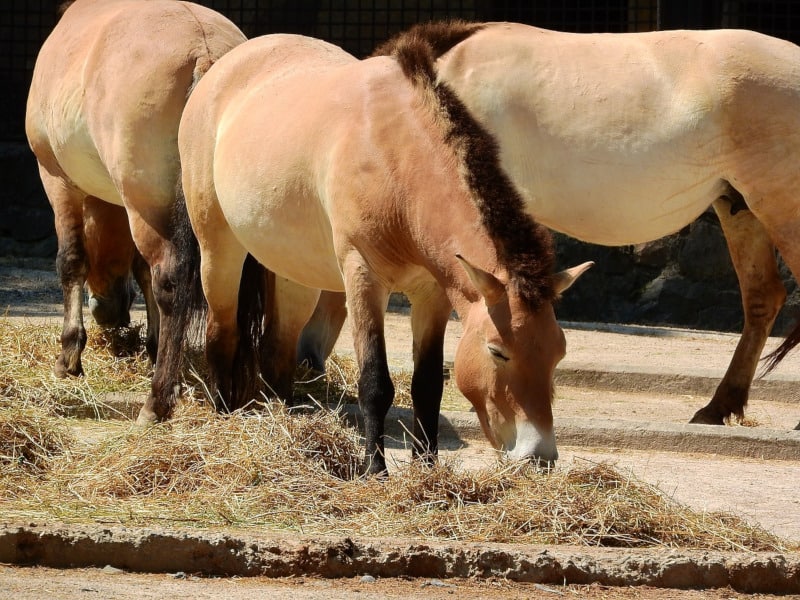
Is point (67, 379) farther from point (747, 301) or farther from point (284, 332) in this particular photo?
point (747, 301)

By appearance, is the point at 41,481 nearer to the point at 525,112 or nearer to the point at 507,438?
the point at 507,438

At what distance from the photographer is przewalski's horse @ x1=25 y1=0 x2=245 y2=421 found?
577 cm

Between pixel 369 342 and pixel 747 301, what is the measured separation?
2551 millimetres

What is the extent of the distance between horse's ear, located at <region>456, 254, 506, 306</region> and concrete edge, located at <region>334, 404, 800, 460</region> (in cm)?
150

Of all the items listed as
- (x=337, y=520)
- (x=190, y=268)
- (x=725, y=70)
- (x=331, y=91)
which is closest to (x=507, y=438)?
(x=337, y=520)

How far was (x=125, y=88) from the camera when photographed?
19.0 feet

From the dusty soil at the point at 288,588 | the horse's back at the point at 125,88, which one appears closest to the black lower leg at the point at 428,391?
the dusty soil at the point at 288,588

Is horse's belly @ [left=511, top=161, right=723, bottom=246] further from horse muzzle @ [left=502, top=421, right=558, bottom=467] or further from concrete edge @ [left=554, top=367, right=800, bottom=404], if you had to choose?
horse muzzle @ [left=502, top=421, right=558, bottom=467]

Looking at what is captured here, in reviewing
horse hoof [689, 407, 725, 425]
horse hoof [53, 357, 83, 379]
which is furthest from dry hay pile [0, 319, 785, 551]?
horse hoof [689, 407, 725, 425]

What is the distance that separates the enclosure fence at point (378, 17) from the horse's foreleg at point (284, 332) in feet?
17.8

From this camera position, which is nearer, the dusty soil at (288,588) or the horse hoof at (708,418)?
the dusty soil at (288,588)

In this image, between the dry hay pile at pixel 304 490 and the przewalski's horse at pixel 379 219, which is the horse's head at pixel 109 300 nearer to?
the przewalski's horse at pixel 379 219

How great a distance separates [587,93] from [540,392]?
235cm

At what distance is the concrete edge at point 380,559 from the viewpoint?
11.4 ft
